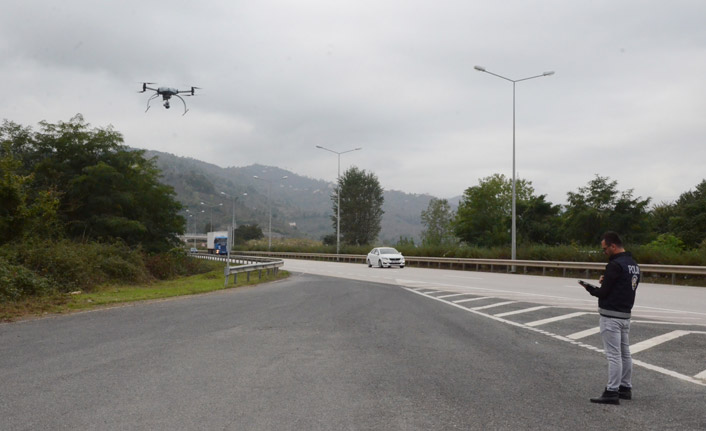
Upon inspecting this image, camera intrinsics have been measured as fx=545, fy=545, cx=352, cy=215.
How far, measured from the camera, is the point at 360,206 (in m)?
100

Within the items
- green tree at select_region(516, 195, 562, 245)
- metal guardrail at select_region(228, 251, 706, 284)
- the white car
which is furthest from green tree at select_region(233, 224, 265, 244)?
the white car

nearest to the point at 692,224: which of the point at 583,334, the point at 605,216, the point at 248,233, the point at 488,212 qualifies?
the point at 605,216

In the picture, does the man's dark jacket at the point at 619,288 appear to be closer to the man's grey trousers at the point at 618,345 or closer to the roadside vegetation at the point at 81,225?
the man's grey trousers at the point at 618,345

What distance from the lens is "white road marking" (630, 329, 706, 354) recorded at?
8.67m

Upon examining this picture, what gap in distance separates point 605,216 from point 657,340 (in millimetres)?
45621

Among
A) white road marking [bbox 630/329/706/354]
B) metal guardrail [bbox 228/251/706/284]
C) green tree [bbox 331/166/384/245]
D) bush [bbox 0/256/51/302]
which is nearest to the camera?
white road marking [bbox 630/329/706/354]

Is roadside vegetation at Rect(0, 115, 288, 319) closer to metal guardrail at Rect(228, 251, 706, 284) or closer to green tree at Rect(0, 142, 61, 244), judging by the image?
green tree at Rect(0, 142, 61, 244)

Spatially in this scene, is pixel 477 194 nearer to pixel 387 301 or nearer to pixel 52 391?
pixel 387 301

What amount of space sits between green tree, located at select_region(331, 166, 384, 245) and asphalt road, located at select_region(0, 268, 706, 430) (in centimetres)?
8907

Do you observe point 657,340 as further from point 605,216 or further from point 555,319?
point 605,216

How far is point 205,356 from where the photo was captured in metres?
7.75

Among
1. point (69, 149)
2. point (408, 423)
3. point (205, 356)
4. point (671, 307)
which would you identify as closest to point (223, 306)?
point (205, 356)

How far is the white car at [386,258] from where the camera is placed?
1572 inches

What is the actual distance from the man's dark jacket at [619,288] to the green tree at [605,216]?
49007mm
